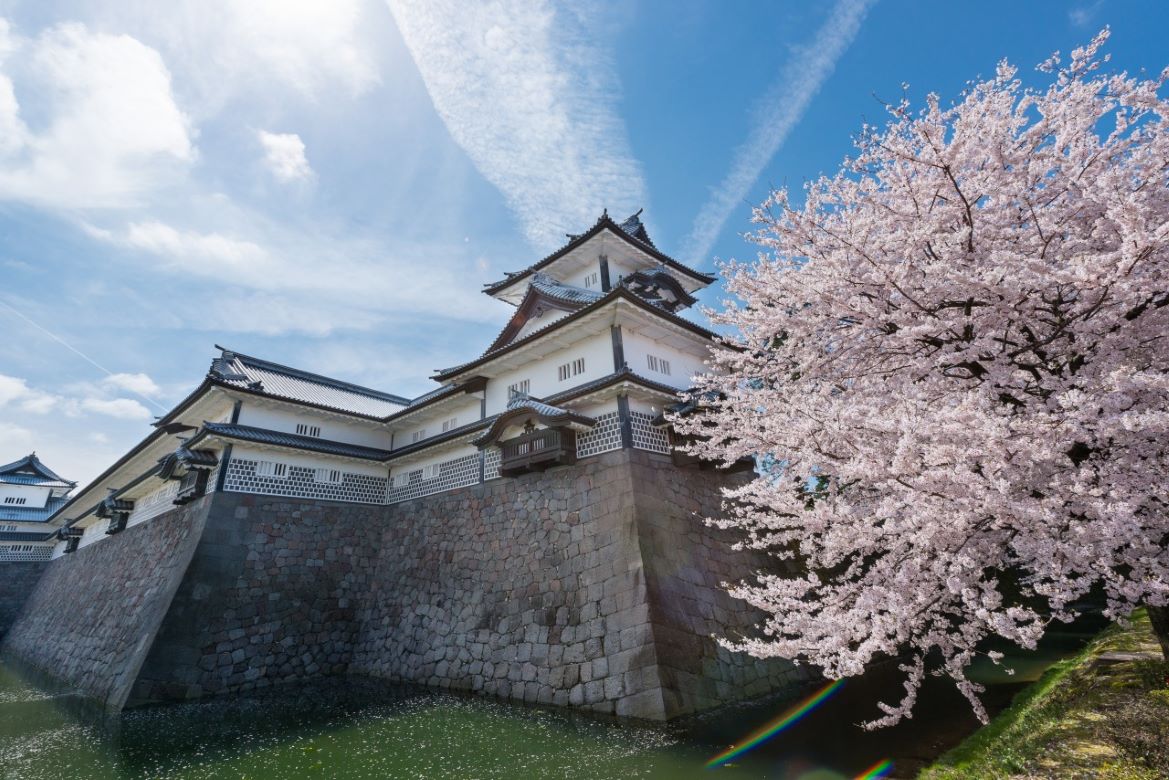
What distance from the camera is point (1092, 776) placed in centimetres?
383

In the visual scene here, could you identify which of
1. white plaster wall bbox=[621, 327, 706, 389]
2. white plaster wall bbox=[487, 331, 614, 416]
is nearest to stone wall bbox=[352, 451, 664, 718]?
white plaster wall bbox=[487, 331, 614, 416]

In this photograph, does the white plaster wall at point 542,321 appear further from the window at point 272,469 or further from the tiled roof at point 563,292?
the window at point 272,469

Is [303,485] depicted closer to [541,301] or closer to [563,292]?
[541,301]

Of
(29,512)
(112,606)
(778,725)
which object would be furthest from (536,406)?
(29,512)

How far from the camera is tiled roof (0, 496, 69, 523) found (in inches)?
1124

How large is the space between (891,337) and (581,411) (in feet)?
24.9

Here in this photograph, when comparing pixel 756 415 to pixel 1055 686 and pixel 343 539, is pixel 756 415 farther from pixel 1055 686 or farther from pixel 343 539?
pixel 343 539

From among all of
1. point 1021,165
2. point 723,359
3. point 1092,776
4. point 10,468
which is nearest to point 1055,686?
point 1092,776

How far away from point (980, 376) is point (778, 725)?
6.15 m

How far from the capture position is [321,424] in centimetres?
1592

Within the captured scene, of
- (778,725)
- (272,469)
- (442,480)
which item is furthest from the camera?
(442,480)

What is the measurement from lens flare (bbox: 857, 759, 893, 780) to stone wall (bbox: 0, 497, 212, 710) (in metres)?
13.5

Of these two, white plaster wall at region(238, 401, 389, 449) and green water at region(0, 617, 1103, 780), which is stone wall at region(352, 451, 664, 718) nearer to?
green water at region(0, 617, 1103, 780)

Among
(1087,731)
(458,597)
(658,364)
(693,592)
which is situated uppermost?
(658,364)
